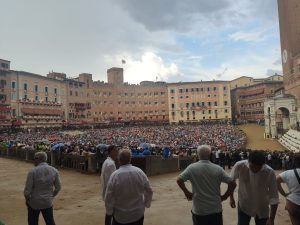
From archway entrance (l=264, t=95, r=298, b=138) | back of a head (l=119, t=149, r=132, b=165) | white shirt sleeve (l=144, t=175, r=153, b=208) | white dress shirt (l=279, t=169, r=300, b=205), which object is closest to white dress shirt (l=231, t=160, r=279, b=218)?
white dress shirt (l=279, t=169, r=300, b=205)

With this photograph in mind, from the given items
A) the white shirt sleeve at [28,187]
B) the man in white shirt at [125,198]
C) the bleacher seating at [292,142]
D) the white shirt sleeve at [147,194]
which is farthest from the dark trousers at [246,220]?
the bleacher seating at [292,142]

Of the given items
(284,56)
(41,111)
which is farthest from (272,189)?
(41,111)

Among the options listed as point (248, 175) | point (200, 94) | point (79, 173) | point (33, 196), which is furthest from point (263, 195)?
point (200, 94)

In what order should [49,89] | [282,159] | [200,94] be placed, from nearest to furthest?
1. [282,159]
2. [49,89]
3. [200,94]

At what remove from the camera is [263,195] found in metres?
5.00

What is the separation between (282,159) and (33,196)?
19364 millimetres

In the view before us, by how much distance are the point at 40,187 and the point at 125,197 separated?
2140 mm

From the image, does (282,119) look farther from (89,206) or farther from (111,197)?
(111,197)

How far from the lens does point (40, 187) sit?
6070mm

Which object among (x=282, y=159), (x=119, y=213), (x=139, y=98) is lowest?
(x=282, y=159)

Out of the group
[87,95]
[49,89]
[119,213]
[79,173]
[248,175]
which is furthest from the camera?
[87,95]

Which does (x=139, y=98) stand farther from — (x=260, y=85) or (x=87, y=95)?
(x=260, y=85)

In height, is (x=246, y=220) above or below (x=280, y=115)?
below

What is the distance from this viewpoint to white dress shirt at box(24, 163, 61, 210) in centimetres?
600
